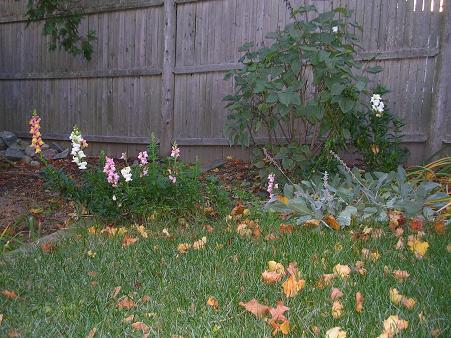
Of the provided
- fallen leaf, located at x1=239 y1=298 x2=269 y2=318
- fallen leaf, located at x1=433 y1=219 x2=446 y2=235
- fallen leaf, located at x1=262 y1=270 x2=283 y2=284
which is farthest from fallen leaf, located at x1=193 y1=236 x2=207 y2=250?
fallen leaf, located at x1=433 y1=219 x2=446 y2=235

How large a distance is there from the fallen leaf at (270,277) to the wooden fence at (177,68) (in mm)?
3227

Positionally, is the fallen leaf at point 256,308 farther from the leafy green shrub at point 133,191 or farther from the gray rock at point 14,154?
the gray rock at point 14,154

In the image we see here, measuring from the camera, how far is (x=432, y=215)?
10.6 ft

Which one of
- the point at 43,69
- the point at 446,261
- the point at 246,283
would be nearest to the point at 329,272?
the point at 246,283

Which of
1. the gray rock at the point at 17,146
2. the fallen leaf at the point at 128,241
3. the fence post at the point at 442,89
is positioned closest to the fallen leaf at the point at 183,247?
the fallen leaf at the point at 128,241

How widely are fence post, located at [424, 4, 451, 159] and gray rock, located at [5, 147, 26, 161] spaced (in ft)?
16.8

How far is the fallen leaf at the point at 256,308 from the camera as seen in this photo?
6.16 feet

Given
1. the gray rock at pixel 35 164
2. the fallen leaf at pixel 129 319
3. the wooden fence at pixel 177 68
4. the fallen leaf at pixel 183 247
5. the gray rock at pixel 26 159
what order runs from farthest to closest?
1. the gray rock at pixel 26 159
2. the gray rock at pixel 35 164
3. the wooden fence at pixel 177 68
4. the fallen leaf at pixel 183 247
5. the fallen leaf at pixel 129 319

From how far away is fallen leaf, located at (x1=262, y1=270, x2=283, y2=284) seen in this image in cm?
219

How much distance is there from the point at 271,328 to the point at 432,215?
6.24 feet

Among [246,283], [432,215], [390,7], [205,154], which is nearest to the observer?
[246,283]

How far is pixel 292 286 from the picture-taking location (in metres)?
2.08

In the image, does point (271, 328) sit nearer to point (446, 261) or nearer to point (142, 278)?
point (142, 278)

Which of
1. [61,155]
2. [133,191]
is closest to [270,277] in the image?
[133,191]
